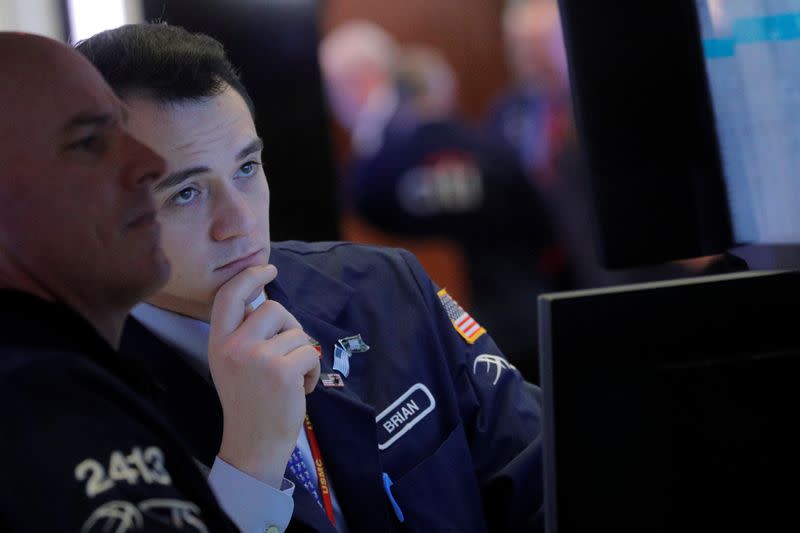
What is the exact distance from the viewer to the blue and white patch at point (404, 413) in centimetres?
144

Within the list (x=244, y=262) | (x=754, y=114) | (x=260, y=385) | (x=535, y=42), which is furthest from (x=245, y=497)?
(x=535, y=42)

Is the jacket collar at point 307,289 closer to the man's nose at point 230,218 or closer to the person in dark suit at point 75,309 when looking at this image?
the man's nose at point 230,218

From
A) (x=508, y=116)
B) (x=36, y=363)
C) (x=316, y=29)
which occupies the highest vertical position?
(x=316, y=29)

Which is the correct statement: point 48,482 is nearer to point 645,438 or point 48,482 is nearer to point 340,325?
point 645,438

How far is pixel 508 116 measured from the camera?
4242mm

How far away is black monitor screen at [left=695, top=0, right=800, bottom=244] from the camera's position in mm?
1079

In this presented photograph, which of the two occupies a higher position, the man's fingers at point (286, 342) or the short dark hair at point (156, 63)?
the short dark hair at point (156, 63)

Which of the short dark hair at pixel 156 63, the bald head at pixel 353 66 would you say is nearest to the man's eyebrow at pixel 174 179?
the short dark hair at pixel 156 63

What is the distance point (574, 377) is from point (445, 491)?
0.55 metres

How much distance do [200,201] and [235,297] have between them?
150mm

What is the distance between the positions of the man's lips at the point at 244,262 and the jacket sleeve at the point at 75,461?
629mm

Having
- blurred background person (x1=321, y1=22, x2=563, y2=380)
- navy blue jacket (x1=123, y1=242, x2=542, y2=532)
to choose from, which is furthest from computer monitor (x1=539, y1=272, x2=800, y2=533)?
blurred background person (x1=321, y1=22, x2=563, y2=380)

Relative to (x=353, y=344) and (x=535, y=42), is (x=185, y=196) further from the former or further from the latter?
(x=535, y=42)

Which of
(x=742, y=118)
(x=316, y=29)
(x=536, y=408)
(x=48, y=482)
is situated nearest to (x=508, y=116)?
(x=316, y=29)
